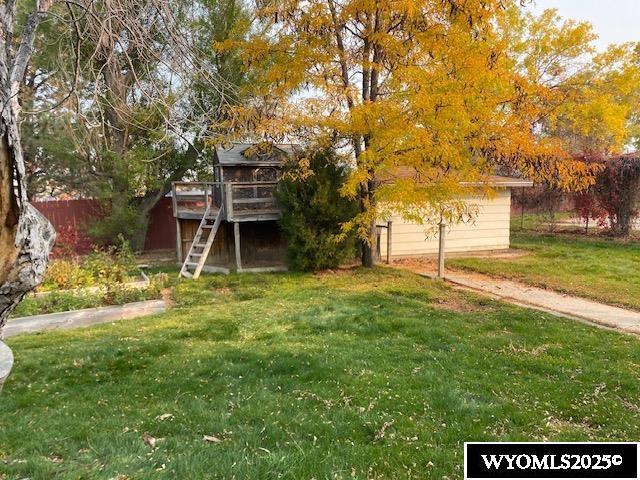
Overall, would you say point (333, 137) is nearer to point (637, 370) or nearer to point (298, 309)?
point (298, 309)

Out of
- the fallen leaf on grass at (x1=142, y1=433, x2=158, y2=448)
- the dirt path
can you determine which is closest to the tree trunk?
A: the fallen leaf on grass at (x1=142, y1=433, x2=158, y2=448)

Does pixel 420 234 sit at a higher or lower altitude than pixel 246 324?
higher

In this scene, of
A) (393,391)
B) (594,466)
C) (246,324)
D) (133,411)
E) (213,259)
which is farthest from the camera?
(213,259)

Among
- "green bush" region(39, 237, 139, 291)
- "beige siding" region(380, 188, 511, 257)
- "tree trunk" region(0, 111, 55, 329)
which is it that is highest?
"tree trunk" region(0, 111, 55, 329)

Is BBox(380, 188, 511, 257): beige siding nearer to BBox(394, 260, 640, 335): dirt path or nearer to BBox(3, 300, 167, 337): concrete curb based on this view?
BBox(394, 260, 640, 335): dirt path

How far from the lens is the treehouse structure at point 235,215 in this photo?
1097cm

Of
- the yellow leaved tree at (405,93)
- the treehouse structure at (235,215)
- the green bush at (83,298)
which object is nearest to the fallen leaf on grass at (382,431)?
the yellow leaved tree at (405,93)

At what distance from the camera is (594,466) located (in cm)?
252

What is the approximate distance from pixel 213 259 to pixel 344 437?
10.1 meters

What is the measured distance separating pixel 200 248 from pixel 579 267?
935cm

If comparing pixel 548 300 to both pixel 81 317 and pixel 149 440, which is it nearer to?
pixel 149 440

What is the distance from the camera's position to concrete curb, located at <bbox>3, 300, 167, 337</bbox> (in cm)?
636

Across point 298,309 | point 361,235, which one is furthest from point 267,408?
point 361,235

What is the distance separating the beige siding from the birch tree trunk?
10.9 metres
